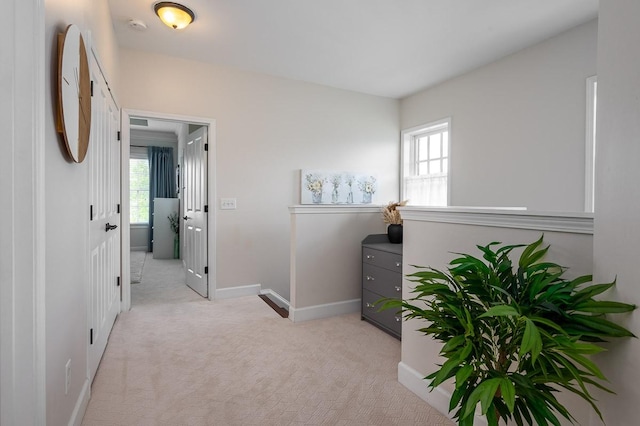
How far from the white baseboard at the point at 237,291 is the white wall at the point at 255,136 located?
0.06 metres

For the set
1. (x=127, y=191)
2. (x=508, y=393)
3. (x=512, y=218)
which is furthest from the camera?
(x=127, y=191)

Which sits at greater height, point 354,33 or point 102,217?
point 354,33

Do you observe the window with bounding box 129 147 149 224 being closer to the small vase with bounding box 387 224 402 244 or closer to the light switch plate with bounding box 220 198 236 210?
the light switch plate with bounding box 220 198 236 210

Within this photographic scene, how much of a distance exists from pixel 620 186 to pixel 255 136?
365 cm

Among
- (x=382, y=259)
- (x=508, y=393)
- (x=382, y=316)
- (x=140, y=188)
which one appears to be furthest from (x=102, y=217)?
(x=140, y=188)

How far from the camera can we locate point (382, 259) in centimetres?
304

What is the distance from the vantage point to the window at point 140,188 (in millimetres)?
7773

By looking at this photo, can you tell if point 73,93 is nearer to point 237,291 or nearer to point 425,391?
point 425,391

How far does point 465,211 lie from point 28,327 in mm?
1789

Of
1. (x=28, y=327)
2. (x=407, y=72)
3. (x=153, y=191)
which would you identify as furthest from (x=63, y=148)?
(x=153, y=191)

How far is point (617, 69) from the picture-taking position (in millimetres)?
1057

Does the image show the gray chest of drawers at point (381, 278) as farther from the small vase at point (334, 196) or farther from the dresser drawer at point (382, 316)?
the small vase at point (334, 196)

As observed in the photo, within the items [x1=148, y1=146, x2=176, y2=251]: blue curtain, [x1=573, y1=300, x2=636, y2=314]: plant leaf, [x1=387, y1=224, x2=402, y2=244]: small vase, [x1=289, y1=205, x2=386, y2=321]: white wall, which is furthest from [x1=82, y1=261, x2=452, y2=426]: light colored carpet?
[x1=148, y1=146, x2=176, y2=251]: blue curtain

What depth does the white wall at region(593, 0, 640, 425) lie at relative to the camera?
1012 millimetres
